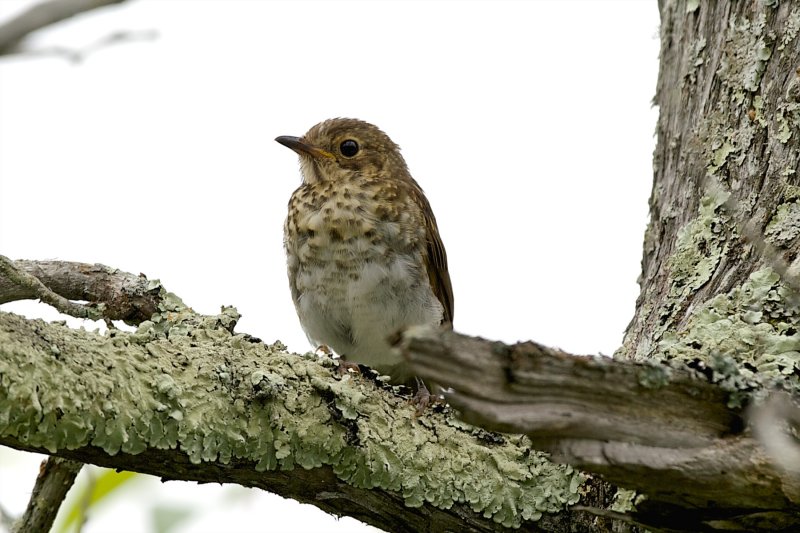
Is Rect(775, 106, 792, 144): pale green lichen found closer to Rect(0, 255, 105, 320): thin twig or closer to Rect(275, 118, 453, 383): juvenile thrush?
Rect(275, 118, 453, 383): juvenile thrush

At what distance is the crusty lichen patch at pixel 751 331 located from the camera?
298 cm

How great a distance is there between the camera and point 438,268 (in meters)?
5.18

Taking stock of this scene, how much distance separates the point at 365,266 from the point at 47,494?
2035mm

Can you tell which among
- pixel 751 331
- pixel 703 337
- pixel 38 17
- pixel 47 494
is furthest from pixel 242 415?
pixel 751 331

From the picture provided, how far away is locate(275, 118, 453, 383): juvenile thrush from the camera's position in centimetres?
492

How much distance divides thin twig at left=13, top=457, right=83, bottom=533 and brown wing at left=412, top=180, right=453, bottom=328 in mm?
2266

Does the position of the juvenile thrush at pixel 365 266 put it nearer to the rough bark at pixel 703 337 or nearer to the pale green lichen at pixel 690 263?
the rough bark at pixel 703 337

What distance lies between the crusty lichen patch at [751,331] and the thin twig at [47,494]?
1.95m

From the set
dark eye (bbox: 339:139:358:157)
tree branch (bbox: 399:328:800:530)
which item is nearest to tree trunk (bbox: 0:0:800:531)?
tree branch (bbox: 399:328:800:530)

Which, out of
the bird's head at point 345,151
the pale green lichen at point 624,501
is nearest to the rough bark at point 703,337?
the pale green lichen at point 624,501

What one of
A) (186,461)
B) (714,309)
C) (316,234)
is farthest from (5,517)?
(714,309)

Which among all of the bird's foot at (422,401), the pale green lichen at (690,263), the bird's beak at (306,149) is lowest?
the bird's foot at (422,401)

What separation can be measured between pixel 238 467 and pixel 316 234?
2.34 m

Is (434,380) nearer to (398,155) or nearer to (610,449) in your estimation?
(610,449)
